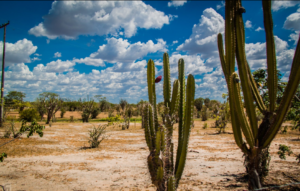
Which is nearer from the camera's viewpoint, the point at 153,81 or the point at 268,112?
the point at 268,112

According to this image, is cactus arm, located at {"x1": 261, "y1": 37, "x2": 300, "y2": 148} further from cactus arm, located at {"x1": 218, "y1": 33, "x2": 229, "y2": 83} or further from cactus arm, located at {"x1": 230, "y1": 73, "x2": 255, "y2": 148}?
cactus arm, located at {"x1": 218, "y1": 33, "x2": 229, "y2": 83}

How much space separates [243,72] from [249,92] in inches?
13.4

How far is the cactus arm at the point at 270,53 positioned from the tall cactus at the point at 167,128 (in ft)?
4.09

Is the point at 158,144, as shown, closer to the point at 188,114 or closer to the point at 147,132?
the point at 147,132

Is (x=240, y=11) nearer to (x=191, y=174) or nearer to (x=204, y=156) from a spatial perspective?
(x=191, y=174)

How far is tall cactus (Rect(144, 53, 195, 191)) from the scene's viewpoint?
10.3ft

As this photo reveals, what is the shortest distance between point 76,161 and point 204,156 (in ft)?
16.4

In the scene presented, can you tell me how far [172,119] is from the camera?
3.38 m

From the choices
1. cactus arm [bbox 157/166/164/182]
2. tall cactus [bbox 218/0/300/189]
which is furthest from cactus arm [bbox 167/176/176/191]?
tall cactus [bbox 218/0/300/189]

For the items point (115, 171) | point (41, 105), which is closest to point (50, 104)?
point (41, 105)

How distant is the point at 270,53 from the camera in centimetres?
312

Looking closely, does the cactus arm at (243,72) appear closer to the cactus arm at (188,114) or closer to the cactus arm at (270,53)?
the cactus arm at (270,53)

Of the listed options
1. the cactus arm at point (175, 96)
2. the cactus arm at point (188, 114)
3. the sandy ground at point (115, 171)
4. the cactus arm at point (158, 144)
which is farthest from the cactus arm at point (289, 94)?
the sandy ground at point (115, 171)

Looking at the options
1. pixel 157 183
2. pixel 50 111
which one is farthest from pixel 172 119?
pixel 50 111
